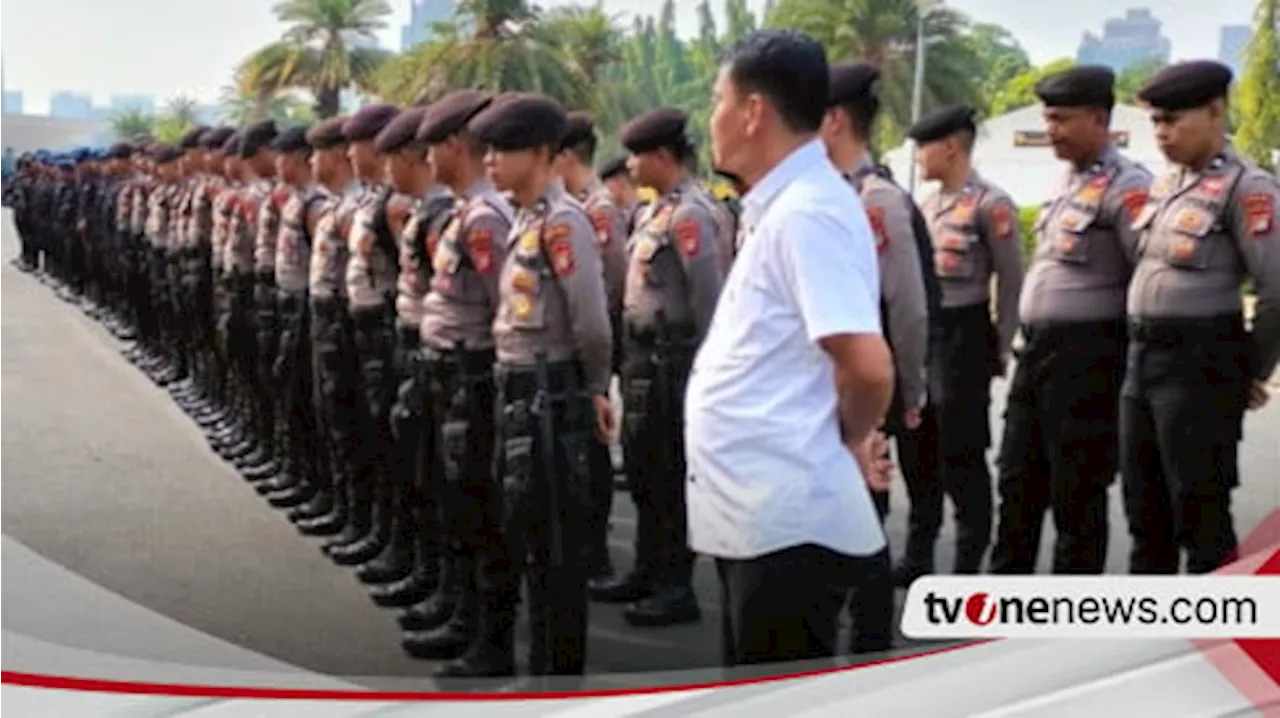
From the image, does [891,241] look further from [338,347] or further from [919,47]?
[338,347]

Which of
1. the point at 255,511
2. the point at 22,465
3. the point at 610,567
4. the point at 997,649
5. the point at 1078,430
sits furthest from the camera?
the point at 610,567

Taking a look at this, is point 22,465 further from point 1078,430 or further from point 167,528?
Result: point 1078,430

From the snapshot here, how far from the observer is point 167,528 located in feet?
5.96

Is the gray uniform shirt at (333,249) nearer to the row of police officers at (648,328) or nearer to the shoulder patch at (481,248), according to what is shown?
the row of police officers at (648,328)

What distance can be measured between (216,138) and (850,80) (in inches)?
38.2

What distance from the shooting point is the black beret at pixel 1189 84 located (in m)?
1.73

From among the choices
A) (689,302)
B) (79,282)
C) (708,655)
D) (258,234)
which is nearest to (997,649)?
(708,655)

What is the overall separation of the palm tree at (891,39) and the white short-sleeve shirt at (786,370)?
0.39 feet

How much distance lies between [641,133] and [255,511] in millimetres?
772

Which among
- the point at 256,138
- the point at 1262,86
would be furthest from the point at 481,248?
the point at 1262,86

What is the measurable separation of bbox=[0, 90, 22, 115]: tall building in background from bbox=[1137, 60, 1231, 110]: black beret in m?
1.25

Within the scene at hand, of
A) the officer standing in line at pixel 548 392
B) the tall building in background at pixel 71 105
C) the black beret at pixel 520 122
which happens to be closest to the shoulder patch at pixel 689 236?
the officer standing in line at pixel 548 392

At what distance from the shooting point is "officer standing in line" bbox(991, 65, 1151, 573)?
2084mm
